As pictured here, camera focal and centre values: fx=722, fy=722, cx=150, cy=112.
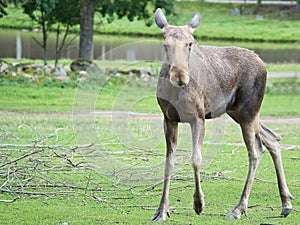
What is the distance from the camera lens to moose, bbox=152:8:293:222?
7195 millimetres

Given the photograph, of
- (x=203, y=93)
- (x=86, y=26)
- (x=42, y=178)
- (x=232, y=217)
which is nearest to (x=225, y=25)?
(x=86, y=26)

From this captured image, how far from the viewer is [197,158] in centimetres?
748

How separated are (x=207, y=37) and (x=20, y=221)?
135 feet

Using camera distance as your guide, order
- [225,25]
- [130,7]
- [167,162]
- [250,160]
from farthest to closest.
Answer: [225,25] < [130,7] < [250,160] < [167,162]

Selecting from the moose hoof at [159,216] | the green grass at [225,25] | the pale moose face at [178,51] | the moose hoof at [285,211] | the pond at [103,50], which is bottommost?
the green grass at [225,25]

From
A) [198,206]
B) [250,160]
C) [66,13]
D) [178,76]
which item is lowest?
[66,13]

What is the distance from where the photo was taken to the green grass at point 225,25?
4775 cm

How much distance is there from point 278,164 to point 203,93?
5.29ft

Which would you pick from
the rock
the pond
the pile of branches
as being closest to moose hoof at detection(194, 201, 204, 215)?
the pile of branches

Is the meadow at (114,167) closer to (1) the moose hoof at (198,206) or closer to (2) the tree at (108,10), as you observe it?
(1) the moose hoof at (198,206)

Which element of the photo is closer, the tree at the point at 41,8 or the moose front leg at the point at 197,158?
the moose front leg at the point at 197,158

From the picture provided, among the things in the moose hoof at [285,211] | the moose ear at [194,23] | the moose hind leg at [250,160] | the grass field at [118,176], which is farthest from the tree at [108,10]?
the moose ear at [194,23]

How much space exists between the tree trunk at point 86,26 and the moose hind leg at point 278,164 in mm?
16122

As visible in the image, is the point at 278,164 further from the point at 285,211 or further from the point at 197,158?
the point at 197,158
